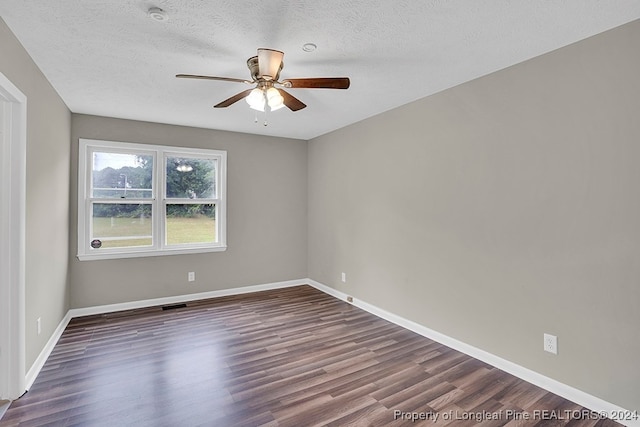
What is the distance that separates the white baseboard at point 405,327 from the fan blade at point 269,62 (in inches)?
111

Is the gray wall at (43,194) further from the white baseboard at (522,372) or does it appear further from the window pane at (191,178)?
the white baseboard at (522,372)

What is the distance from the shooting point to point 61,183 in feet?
11.2

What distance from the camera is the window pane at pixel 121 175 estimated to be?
161 inches

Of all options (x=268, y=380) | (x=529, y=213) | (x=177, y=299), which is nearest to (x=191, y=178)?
(x=177, y=299)

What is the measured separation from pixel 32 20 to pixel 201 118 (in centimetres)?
216

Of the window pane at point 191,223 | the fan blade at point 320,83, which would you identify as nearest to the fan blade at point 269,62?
the fan blade at point 320,83

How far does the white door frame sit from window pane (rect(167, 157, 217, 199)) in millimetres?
2230

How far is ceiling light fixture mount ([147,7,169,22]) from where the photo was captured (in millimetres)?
1850

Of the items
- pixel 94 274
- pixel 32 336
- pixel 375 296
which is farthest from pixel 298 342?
pixel 94 274

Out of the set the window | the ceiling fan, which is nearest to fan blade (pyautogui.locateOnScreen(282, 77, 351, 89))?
the ceiling fan

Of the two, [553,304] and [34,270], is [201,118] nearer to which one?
[34,270]

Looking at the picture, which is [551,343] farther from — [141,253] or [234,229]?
[141,253]

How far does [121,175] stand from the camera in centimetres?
421

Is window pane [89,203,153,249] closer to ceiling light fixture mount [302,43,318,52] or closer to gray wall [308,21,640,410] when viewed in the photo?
gray wall [308,21,640,410]
